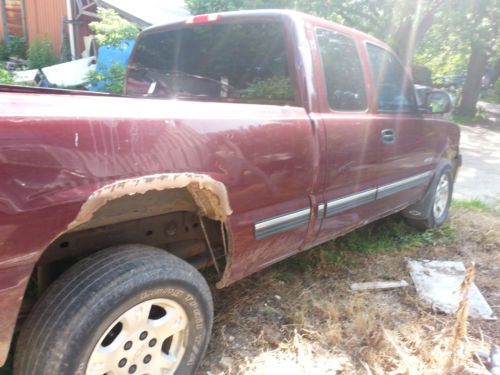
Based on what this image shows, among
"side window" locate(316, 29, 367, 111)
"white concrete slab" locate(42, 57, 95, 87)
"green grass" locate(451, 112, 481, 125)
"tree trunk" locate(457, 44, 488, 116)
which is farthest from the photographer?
"tree trunk" locate(457, 44, 488, 116)

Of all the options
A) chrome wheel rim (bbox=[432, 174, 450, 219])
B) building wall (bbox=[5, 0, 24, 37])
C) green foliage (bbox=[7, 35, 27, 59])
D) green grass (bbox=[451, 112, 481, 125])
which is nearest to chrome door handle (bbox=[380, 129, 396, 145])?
chrome wheel rim (bbox=[432, 174, 450, 219])

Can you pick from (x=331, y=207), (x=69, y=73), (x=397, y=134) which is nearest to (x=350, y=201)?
(x=331, y=207)

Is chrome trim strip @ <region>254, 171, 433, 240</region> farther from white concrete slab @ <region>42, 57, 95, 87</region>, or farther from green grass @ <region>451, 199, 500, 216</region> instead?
white concrete slab @ <region>42, 57, 95, 87</region>

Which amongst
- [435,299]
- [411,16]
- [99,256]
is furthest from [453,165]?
[411,16]

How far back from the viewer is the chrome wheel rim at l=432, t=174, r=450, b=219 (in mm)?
4516

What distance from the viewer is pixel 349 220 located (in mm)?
3127

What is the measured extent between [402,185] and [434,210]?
3.65ft

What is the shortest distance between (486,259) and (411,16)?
1110 cm

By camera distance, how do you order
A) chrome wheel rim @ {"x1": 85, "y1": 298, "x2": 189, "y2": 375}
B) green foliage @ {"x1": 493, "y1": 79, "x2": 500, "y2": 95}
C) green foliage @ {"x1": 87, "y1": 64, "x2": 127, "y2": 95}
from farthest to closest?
green foliage @ {"x1": 493, "y1": 79, "x2": 500, "y2": 95} → green foliage @ {"x1": 87, "y1": 64, "x2": 127, "y2": 95} → chrome wheel rim @ {"x1": 85, "y1": 298, "x2": 189, "y2": 375}

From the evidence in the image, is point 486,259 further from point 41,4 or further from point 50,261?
point 41,4

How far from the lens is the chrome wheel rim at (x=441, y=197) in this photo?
4516 mm

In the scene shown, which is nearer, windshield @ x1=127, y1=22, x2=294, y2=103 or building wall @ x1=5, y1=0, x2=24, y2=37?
windshield @ x1=127, y1=22, x2=294, y2=103

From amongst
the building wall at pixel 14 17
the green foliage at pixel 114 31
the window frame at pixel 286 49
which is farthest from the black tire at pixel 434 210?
the building wall at pixel 14 17

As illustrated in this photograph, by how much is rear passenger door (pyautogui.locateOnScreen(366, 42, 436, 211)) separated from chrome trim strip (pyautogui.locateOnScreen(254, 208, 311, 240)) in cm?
91
